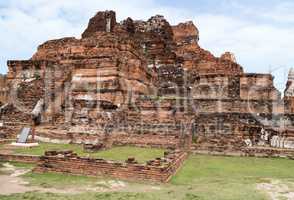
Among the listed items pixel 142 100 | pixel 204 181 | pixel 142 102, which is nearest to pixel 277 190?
pixel 204 181

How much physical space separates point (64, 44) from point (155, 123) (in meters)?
13.3

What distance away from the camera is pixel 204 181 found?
817 cm

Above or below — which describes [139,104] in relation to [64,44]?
below

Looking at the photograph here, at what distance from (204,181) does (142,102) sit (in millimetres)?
7775

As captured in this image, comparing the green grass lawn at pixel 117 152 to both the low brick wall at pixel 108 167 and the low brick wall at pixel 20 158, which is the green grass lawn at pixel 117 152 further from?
the low brick wall at pixel 108 167

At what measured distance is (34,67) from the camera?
19.6 meters

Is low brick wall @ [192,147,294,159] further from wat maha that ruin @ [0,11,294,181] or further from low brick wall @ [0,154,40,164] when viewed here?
low brick wall @ [0,154,40,164]

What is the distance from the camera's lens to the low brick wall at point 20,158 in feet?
32.6

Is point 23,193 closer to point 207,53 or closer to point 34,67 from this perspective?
point 34,67

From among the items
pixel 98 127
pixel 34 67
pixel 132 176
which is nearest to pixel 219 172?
pixel 132 176

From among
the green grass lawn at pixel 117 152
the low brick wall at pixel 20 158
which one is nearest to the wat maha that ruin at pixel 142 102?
the green grass lawn at pixel 117 152

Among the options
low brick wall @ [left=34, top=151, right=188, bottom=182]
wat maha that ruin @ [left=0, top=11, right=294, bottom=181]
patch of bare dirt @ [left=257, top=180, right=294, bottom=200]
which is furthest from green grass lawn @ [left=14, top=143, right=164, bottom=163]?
patch of bare dirt @ [left=257, top=180, right=294, bottom=200]

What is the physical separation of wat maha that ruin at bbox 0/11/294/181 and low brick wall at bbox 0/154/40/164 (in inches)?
37.7

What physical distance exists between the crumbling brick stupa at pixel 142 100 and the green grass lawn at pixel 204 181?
2.42 meters
